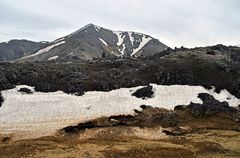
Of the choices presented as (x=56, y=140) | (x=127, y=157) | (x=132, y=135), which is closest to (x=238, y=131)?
(x=132, y=135)

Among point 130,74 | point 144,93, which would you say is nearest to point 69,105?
point 144,93

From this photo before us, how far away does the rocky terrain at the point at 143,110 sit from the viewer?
198 feet

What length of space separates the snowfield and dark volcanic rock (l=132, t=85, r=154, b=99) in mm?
1275

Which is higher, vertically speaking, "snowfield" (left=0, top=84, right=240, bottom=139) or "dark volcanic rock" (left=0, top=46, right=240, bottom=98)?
"dark volcanic rock" (left=0, top=46, right=240, bottom=98)

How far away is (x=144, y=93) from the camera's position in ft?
306

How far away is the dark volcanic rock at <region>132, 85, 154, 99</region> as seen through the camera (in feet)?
303

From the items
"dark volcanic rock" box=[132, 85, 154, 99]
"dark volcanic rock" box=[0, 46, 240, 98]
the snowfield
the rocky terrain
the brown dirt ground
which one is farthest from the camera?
"dark volcanic rock" box=[0, 46, 240, 98]

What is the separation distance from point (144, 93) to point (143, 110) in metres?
9.24

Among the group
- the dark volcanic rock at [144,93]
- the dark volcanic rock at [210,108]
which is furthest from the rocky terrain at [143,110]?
the dark volcanic rock at [144,93]

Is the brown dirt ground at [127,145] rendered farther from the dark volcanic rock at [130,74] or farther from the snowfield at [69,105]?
the dark volcanic rock at [130,74]

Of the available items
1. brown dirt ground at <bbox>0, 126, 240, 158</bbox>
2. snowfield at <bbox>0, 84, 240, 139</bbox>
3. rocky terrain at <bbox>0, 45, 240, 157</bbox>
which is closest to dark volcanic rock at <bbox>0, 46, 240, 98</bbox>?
rocky terrain at <bbox>0, 45, 240, 157</bbox>

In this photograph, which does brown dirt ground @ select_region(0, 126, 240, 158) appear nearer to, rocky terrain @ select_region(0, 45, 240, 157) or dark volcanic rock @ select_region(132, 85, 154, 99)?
rocky terrain @ select_region(0, 45, 240, 157)

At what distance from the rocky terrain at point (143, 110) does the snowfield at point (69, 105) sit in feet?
2.12

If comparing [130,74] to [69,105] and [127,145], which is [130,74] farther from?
[127,145]
